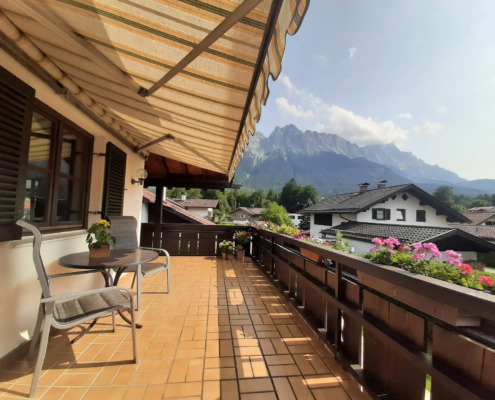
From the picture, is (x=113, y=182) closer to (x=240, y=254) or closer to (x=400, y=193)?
(x=240, y=254)

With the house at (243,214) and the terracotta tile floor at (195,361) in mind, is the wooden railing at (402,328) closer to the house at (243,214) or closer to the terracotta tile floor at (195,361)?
the terracotta tile floor at (195,361)

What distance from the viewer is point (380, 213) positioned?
19484 mm

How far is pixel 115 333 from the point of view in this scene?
7.69ft

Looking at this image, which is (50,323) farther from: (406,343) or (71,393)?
(406,343)

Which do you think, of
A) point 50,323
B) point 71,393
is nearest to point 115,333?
point 71,393

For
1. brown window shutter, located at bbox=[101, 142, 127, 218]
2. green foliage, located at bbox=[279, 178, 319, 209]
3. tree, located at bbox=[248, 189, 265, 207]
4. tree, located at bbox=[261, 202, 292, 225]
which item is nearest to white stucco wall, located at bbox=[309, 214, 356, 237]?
tree, located at bbox=[261, 202, 292, 225]

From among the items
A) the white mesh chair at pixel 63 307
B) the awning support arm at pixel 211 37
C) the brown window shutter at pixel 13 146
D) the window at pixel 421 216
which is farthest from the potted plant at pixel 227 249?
the window at pixel 421 216

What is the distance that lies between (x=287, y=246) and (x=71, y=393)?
9.41ft

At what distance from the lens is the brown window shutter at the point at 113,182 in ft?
10.8

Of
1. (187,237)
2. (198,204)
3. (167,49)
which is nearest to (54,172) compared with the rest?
(167,49)

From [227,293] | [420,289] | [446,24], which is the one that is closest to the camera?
[420,289]

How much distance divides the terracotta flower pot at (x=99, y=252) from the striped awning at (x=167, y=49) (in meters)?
1.45

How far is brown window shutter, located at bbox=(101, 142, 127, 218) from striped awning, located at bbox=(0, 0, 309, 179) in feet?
3.49

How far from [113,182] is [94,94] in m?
1.38
